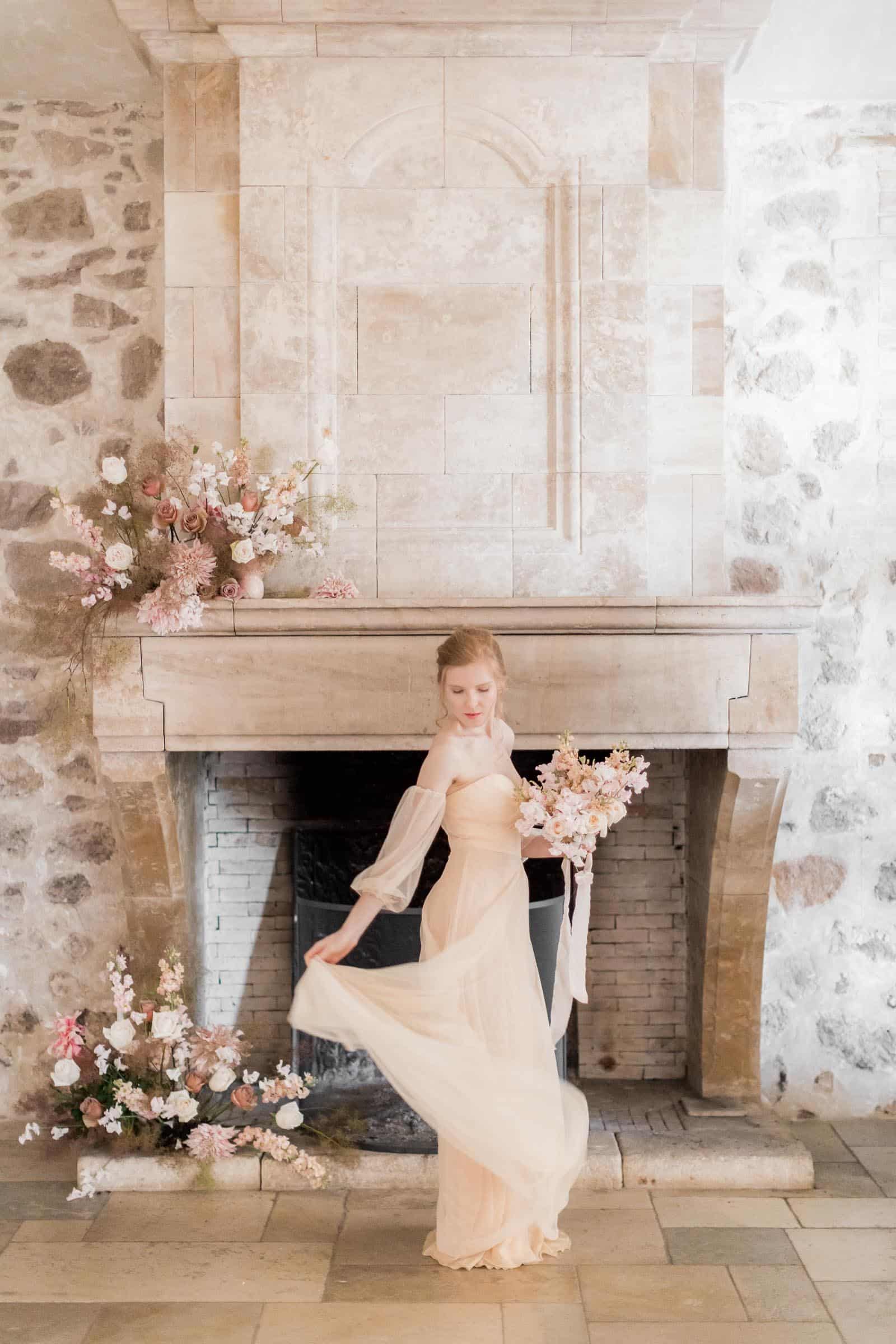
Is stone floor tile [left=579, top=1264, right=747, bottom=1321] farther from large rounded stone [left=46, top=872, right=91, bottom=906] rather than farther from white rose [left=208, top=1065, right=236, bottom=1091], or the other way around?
large rounded stone [left=46, top=872, right=91, bottom=906]

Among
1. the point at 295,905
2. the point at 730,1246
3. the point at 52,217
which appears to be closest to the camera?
the point at 730,1246

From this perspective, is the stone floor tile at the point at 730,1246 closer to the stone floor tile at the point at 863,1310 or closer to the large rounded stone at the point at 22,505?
the stone floor tile at the point at 863,1310

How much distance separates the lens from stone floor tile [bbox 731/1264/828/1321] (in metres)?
2.86

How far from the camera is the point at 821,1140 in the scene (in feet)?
13.3

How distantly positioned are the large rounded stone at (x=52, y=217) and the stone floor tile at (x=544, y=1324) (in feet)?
12.2

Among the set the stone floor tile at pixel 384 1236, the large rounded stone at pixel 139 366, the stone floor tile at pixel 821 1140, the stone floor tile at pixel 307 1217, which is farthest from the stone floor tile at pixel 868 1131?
the large rounded stone at pixel 139 366

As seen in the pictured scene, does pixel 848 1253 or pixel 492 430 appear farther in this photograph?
pixel 492 430

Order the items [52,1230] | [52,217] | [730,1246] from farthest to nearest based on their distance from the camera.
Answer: [52,217], [52,1230], [730,1246]

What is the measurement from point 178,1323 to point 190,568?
6.48ft

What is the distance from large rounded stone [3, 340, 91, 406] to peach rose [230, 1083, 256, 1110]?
2462mm

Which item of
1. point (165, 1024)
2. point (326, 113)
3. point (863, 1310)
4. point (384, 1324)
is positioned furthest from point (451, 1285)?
point (326, 113)

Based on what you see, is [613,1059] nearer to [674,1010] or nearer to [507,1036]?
[674,1010]

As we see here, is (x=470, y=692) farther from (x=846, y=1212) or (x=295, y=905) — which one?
(x=846, y=1212)

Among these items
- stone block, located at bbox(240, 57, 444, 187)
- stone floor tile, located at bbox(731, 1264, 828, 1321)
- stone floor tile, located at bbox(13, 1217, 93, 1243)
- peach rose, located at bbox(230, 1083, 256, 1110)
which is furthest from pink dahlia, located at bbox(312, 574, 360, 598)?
stone floor tile, located at bbox(731, 1264, 828, 1321)
